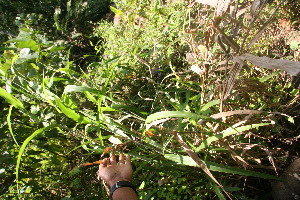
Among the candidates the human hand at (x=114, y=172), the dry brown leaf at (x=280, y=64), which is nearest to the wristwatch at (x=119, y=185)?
the human hand at (x=114, y=172)

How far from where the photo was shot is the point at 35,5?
3.80m

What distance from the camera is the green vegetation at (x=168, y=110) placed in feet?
4.03

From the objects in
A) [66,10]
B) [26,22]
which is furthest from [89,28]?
[26,22]

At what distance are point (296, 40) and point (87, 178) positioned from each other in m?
2.17

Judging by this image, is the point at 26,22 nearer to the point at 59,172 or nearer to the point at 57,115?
the point at 57,115

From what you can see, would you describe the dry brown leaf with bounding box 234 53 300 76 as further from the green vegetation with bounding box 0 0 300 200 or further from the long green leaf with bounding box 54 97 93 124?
the long green leaf with bounding box 54 97 93 124

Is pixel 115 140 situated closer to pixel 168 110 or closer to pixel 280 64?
pixel 168 110

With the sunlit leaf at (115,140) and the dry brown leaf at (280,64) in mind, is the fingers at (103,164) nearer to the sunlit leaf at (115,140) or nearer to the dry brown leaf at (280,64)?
the sunlit leaf at (115,140)

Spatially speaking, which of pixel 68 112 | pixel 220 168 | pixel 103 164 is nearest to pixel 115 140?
pixel 103 164

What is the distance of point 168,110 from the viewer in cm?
187

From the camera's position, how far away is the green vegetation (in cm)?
123

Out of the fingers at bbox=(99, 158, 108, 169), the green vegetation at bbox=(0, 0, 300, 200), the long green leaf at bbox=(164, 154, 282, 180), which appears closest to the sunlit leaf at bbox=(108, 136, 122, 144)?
the green vegetation at bbox=(0, 0, 300, 200)

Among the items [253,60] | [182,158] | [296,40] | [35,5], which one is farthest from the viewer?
[35,5]

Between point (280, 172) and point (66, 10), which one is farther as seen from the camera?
point (66, 10)
